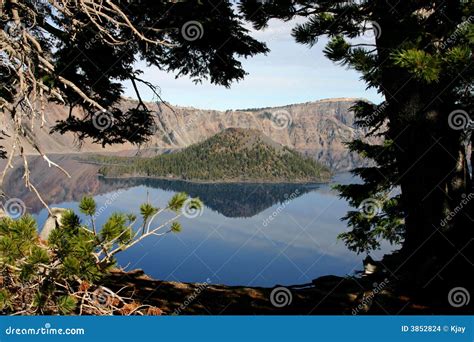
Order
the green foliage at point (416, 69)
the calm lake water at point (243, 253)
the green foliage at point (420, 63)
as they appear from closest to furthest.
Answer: the green foliage at point (420, 63) < the green foliage at point (416, 69) < the calm lake water at point (243, 253)

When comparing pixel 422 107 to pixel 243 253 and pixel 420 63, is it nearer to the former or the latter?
pixel 420 63

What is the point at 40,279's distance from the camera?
10.1 ft

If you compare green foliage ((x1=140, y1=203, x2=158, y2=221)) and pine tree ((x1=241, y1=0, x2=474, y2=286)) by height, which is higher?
pine tree ((x1=241, y1=0, x2=474, y2=286))

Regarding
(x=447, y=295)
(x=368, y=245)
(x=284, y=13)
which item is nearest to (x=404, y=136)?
(x=447, y=295)

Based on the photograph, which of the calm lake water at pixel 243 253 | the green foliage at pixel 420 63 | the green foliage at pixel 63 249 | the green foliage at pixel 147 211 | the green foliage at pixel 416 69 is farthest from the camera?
the calm lake water at pixel 243 253

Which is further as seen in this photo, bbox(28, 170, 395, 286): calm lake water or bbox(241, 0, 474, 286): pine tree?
bbox(28, 170, 395, 286): calm lake water

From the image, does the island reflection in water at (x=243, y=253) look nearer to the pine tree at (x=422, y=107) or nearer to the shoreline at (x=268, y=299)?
the shoreline at (x=268, y=299)

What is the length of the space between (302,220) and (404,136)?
182 metres

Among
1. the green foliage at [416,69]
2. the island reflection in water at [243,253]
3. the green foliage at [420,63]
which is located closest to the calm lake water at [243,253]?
the island reflection in water at [243,253]

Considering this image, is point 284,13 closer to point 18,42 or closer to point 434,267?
point 18,42

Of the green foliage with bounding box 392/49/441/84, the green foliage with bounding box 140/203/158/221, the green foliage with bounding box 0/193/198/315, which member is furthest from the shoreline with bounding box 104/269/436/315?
the green foliage with bounding box 392/49/441/84

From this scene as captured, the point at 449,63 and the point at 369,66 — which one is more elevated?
the point at 449,63

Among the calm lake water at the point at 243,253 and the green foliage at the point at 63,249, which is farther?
the calm lake water at the point at 243,253

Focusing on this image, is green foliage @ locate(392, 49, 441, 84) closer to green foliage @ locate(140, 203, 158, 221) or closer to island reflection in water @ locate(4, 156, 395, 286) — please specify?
green foliage @ locate(140, 203, 158, 221)
